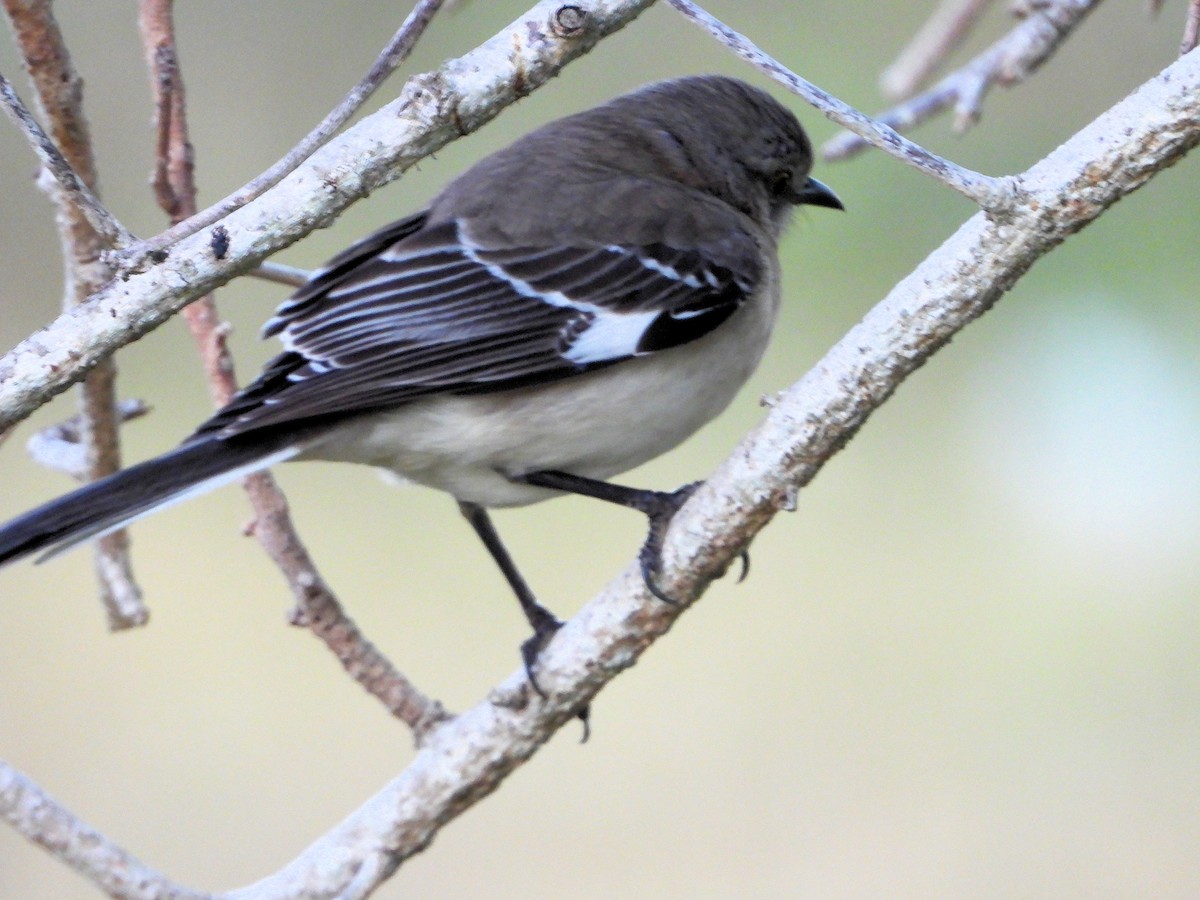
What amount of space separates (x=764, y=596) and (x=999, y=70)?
2.83 m

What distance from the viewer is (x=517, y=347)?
9.64ft

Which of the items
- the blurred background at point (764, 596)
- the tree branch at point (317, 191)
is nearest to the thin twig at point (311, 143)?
the tree branch at point (317, 191)

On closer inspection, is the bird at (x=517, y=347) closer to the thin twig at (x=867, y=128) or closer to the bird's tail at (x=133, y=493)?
the bird's tail at (x=133, y=493)

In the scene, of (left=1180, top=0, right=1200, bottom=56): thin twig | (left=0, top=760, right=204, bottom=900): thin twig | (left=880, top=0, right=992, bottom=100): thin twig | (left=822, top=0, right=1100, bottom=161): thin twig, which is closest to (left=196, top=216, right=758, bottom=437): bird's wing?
(left=822, top=0, right=1100, bottom=161): thin twig

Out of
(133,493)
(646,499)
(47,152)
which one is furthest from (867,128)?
(133,493)

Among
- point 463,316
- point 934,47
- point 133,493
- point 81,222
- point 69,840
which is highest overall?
point 934,47

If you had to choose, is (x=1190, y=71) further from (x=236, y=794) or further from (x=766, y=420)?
(x=236, y=794)

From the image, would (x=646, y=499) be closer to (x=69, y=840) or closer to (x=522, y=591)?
(x=522, y=591)

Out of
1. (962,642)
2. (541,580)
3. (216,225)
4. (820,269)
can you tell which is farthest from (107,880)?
(820,269)

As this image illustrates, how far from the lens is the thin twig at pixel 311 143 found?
1818 millimetres

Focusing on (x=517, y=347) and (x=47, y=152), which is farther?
(x=517, y=347)

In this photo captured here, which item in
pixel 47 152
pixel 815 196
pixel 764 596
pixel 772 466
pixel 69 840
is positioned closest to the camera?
pixel 47 152

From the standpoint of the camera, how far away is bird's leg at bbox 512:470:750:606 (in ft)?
7.66

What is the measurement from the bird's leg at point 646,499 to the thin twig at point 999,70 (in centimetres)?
74
